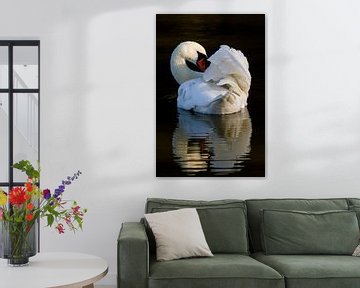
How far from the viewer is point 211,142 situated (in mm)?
5035

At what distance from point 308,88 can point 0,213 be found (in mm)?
2757

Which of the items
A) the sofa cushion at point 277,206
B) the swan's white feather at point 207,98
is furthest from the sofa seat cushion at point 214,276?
the swan's white feather at point 207,98

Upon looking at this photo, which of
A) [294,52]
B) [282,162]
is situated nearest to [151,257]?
[282,162]

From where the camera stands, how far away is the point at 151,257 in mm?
4332

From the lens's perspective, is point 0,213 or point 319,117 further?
point 319,117

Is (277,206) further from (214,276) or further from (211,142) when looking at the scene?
(214,276)

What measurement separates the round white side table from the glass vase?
0.07m

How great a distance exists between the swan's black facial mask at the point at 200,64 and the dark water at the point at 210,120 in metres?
0.07

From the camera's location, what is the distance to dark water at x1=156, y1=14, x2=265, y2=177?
5.03m

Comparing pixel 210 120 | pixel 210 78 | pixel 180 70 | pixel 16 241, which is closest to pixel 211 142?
pixel 210 120

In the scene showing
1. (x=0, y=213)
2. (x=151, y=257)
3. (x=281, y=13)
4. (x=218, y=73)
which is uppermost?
(x=281, y=13)

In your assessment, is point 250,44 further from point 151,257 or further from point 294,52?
point 151,257

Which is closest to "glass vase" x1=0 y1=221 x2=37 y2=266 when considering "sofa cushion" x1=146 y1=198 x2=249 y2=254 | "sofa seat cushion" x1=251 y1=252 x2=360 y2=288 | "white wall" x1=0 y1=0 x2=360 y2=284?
"sofa cushion" x1=146 y1=198 x2=249 y2=254

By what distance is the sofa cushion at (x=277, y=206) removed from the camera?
4.70 m
